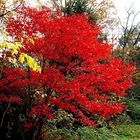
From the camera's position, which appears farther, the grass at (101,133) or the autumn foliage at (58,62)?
the grass at (101,133)

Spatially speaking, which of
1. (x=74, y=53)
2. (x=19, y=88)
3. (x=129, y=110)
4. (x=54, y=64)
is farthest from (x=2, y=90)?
(x=129, y=110)

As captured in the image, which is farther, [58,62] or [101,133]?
[101,133]

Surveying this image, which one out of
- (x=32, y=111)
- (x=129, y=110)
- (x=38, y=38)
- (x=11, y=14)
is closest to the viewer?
(x=38, y=38)

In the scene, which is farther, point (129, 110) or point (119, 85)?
point (129, 110)

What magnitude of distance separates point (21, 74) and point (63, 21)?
2.30 meters

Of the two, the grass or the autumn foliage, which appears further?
the grass

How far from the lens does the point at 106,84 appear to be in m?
11.4

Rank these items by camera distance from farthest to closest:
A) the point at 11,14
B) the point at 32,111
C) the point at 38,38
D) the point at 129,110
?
the point at 129,110, the point at 11,14, the point at 32,111, the point at 38,38

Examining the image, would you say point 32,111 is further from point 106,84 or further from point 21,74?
point 106,84

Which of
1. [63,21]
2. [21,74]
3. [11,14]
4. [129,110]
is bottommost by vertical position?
[129,110]

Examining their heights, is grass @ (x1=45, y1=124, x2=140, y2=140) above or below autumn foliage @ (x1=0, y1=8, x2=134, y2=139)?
below

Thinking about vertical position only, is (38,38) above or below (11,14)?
below

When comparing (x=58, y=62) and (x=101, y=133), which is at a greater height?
(x=58, y=62)

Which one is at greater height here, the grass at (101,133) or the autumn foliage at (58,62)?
the autumn foliage at (58,62)
